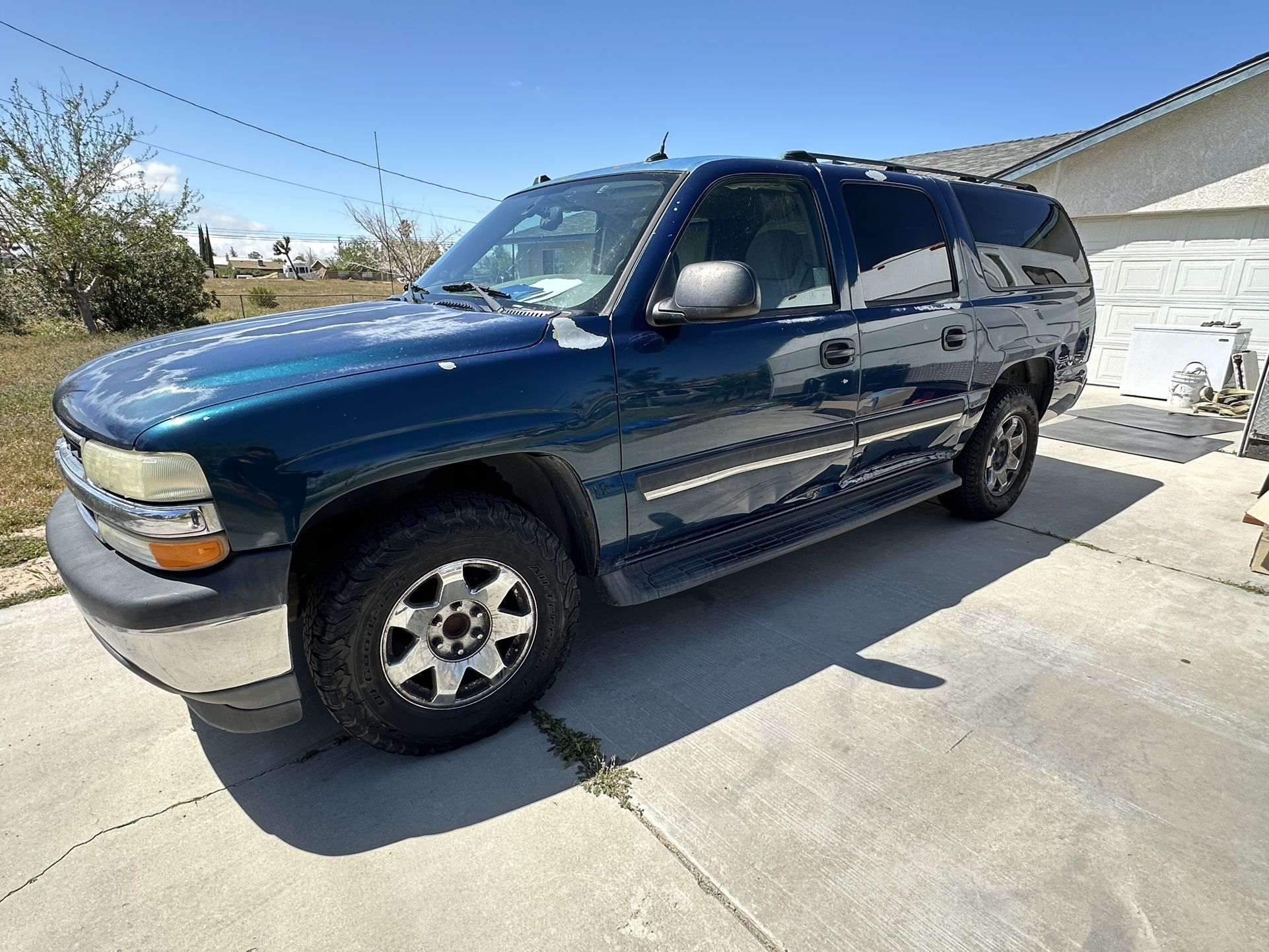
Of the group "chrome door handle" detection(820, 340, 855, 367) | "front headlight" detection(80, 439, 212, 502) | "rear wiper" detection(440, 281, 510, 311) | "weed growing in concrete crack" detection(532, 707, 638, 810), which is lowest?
"weed growing in concrete crack" detection(532, 707, 638, 810)

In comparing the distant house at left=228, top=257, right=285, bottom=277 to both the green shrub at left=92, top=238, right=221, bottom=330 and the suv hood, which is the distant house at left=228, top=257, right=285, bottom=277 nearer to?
the green shrub at left=92, top=238, right=221, bottom=330

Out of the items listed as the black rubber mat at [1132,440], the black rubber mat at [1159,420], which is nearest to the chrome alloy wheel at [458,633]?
the black rubber mat at [1132,440]

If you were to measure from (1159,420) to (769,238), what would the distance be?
7338mm

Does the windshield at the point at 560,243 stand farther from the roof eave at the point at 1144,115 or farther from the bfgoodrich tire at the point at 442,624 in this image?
the roof eave at the point at 1144,115

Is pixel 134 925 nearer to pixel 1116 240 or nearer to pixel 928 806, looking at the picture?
pixel 928 806

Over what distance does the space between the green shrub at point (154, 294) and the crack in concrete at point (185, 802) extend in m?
21.2

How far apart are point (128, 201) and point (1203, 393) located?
23.2 meters

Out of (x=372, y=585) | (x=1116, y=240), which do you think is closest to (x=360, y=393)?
(x=372, y=585)

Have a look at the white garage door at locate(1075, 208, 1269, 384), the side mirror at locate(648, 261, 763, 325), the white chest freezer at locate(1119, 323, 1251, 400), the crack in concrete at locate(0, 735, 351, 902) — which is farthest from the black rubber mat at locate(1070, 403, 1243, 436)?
the crack in concrete at locate(0, 735, 351, 902)

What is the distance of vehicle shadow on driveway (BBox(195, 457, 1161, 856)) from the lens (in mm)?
2191

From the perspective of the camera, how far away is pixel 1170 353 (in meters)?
8.81

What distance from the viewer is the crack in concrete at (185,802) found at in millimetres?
1930

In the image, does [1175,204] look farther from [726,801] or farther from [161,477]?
[161,477]

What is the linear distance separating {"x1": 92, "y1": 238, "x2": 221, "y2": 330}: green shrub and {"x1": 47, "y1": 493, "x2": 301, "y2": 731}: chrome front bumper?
21.3 m
